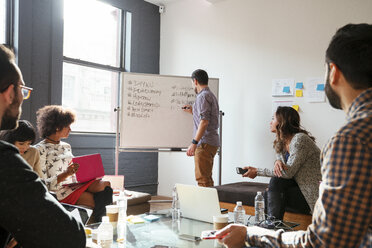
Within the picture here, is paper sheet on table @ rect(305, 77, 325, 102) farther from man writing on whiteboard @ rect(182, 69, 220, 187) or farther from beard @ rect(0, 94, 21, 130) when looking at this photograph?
beard @ rect(0, 94, 21, 130)

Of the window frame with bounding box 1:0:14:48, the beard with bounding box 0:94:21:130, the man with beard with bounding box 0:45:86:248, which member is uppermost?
the window frame with bounding box 1:0:14:48

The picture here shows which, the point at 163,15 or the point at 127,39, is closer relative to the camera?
the point at 127,39

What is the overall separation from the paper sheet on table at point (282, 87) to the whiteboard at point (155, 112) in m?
0.96

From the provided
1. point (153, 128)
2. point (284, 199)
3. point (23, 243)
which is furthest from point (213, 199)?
point (153, 128)

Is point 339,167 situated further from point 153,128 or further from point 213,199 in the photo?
point 153,128

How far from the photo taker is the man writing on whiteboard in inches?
142

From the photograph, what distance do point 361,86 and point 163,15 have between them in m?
4.70

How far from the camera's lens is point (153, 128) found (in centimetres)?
404

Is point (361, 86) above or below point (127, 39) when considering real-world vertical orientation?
below

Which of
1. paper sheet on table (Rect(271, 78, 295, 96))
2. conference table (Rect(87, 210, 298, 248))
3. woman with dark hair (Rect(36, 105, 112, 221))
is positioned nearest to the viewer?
conference table (Rect(87, 210, 298, 248))

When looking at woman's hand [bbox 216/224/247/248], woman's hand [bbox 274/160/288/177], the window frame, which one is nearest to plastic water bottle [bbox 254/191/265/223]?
woman's hand [bbox 274/160/288/177]

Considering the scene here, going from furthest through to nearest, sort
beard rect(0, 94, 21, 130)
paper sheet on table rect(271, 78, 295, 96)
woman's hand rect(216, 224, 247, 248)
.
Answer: paper sheet on table rect(271, 78, 295, 96) < woman's hand rect(216, 224, 247, 248) < beard rect(0, 94, 21, 130)

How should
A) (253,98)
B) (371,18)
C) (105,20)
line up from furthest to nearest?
(105,20) → (253,98) → (371,18)

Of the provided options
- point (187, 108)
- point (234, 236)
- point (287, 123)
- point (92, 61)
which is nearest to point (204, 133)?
A: point (187, 108)
